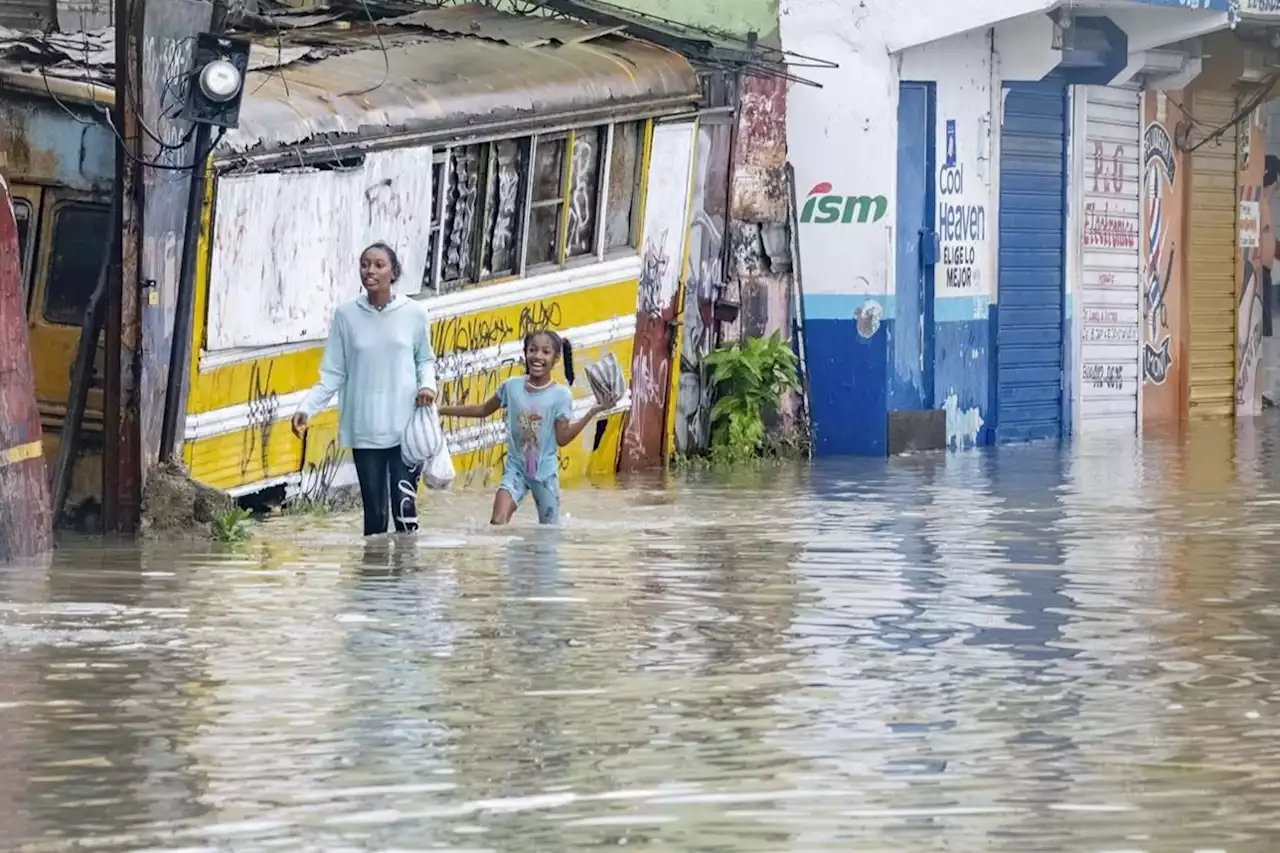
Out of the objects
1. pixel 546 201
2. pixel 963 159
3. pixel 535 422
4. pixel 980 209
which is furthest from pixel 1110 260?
pixel 535 422

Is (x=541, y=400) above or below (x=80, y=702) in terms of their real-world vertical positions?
Answer: above

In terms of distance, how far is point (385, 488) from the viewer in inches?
567

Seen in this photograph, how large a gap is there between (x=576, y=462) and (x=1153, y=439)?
7.46 metres

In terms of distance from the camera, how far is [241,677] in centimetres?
941

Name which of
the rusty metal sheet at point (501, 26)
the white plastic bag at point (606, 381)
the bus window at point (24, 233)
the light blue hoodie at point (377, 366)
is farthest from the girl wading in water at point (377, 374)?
the rusty metal sheet at point (501, 26)

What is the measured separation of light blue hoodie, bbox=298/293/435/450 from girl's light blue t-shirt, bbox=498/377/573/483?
0.64 metres

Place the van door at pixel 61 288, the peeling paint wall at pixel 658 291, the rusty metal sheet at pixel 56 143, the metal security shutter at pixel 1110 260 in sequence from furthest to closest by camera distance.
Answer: the metal security shutter at pixel 1110 260 → the peeling paint wall at pixel 658 291 → the van door at pixel 61 288 → the rusty metal sheet at pixel 56 143

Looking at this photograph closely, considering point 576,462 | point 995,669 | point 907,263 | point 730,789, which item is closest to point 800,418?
point 907,263

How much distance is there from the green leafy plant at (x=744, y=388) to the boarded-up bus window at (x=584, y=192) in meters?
2.26

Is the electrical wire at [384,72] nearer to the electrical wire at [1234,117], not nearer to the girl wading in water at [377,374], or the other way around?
the girl wading in water at [377,374]

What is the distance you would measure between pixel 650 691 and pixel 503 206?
9680 mm

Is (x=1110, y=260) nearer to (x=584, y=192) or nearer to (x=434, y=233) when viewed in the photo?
(x=584, y=192)

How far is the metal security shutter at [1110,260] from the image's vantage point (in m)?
26.6

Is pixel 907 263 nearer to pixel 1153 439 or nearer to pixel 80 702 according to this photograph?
pixel 1153 439
